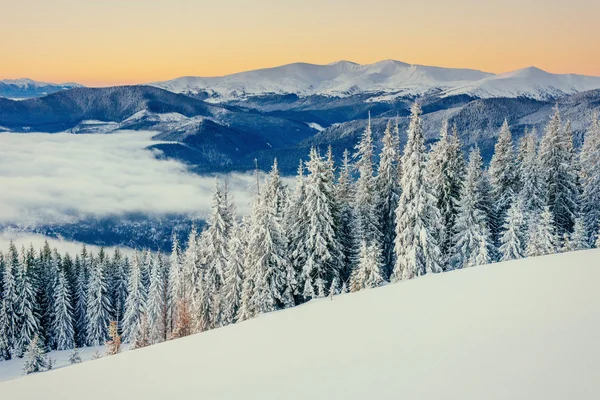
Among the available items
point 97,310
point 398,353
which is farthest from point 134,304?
point 398,353

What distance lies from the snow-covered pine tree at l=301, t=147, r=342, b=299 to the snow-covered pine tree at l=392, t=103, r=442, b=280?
449cm

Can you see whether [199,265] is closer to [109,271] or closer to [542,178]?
[542,178]

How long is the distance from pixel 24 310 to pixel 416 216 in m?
53.1

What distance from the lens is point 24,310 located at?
59.3 meters

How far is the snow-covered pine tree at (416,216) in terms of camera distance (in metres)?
30.4

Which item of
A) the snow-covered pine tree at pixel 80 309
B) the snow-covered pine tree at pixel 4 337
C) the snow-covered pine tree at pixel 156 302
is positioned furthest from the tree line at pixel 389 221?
the snow-covered pine tree at pixel 80 309

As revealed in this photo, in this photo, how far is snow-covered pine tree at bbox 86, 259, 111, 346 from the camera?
66.8 m

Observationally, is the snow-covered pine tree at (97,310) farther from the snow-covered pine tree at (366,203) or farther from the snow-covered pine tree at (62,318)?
the snow-covered pine tree at (366,203)

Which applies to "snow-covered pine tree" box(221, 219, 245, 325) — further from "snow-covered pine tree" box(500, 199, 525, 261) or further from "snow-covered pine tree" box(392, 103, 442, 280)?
"snow-covered pine tree" box(500, 199, 525, 261)

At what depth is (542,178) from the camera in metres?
37.9

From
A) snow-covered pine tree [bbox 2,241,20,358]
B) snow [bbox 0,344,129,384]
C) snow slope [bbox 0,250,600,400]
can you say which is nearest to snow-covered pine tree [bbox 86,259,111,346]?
snow [bbox 0,344,129,384]

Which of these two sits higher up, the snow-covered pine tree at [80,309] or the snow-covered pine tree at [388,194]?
the snow-covered pine tree at [388,194]

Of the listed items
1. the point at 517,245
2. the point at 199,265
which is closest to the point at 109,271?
the point at 199,265

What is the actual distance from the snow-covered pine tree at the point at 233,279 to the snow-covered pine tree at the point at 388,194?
1118 centimetres
